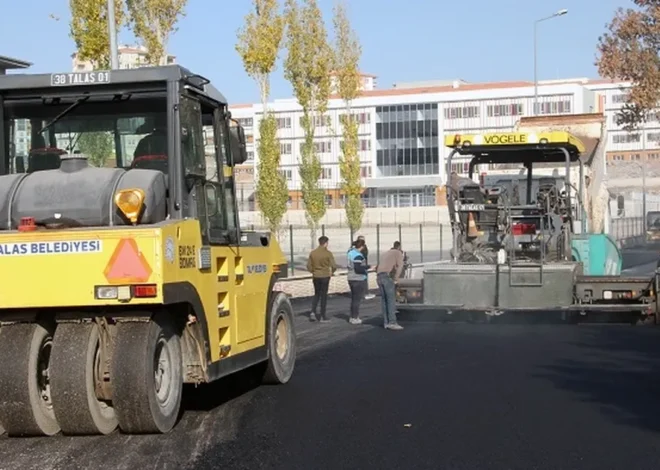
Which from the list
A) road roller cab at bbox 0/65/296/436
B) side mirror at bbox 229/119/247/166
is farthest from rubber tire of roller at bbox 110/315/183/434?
side mirror at bbox 229/119/247/166

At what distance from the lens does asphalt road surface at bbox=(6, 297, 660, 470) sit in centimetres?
806

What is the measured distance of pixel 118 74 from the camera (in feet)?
31.5

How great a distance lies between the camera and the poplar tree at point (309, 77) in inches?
1838

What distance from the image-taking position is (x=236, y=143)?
416 inches

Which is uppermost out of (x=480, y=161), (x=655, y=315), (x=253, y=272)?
(x=480, y=161)

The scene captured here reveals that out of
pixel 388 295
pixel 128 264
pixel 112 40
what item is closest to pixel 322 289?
pixel 388 295

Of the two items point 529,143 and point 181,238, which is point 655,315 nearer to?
point 529,143

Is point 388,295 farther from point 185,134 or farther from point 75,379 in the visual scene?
point 75,379

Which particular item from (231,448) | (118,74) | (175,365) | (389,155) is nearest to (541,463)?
(231,448)

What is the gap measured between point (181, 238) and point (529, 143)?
1022cm

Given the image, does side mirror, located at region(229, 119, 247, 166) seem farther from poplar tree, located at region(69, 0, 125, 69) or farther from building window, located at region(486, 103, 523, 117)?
building window, located at region(486, 103, 523, 117)

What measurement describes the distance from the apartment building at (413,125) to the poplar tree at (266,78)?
1840 inches

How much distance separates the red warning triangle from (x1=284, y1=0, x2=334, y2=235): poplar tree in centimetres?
3761

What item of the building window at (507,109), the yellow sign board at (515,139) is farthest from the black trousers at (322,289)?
the building window at (507,109)
